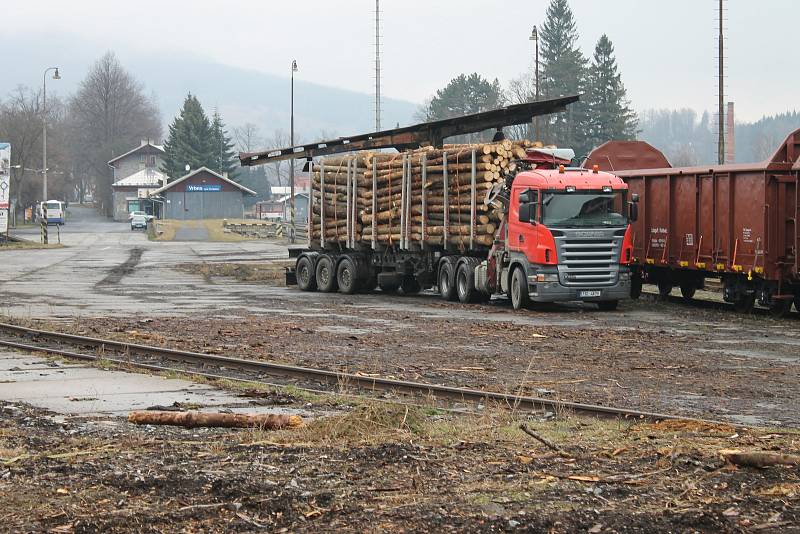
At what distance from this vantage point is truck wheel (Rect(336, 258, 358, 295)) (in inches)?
1243

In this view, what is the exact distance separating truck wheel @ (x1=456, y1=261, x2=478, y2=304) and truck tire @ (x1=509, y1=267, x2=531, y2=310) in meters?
1.62

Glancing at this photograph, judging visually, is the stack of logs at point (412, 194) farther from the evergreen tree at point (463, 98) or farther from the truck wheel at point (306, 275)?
the evergreen tree at point (463, 98)

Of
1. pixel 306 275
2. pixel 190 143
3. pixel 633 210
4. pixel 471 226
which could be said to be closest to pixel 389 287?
pixel 306 275

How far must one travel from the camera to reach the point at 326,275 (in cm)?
3288

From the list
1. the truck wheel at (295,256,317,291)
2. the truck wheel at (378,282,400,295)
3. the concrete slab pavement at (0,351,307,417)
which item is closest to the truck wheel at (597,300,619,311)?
the truck wheel at (378,282,400,295)

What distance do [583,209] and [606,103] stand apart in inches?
3193

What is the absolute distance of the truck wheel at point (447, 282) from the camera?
92.3 ft

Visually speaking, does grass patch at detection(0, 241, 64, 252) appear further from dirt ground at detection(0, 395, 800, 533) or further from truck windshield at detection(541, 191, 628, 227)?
dirt ground at detection(0, 395, 800, 533)

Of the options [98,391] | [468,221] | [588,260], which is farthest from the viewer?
[468,221]

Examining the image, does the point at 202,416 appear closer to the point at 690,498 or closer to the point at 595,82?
the point at 690,498

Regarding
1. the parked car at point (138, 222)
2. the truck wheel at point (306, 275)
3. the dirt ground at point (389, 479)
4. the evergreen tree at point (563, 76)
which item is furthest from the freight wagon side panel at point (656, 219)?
the parked car at point (138, 222)

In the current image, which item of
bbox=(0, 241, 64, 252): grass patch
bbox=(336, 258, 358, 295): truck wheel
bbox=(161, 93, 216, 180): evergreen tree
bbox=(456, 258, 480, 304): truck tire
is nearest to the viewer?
bbox=(456, 258, 480, 304): truck tire

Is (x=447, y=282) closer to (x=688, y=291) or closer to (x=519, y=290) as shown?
(x=519, y=290)

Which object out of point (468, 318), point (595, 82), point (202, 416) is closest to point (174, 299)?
point (468, 318)
